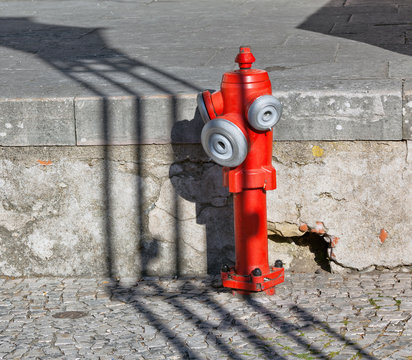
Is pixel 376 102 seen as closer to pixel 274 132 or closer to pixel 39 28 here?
pixel 274 132

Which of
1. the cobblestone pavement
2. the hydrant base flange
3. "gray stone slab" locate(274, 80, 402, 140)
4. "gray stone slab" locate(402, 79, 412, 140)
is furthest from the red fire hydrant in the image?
"gray stone slab" locate(402, 79, 412, 140)

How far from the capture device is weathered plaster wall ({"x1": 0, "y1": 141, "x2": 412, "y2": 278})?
3.68 meters

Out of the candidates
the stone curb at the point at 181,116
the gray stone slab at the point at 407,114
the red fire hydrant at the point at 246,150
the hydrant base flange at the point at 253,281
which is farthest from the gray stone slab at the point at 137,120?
the gray stone slab at the point at 407,114

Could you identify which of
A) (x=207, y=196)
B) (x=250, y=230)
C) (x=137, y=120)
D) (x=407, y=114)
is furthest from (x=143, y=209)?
(x=407, y=114)

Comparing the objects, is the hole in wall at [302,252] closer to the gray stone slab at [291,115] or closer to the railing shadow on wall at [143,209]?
the railing shadow on wall at [143,209]

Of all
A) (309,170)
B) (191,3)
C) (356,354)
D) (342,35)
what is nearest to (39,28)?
(191,3)

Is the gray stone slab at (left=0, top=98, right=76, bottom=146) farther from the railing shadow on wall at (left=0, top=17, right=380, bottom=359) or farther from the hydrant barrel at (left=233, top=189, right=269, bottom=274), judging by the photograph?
the hydrant barrel at (left=233, top=189, right=269, bottom=274)

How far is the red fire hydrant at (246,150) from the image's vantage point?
10.5ft

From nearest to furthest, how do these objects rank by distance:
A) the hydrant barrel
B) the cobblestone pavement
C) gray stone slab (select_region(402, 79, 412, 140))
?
1. the cobblestone pavement
2. the hydrant barrel
3. gray stone slab (select_region(402, 79, 412, 140))

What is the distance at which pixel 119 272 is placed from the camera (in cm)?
395

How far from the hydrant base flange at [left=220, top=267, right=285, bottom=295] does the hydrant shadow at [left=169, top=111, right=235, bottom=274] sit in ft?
1.00

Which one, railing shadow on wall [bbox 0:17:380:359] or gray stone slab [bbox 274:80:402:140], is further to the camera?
gray stone slab [bbox 274:80:402:140]

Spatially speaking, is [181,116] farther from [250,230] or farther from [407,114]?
[407,114]

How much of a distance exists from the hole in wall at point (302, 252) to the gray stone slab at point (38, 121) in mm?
1200
